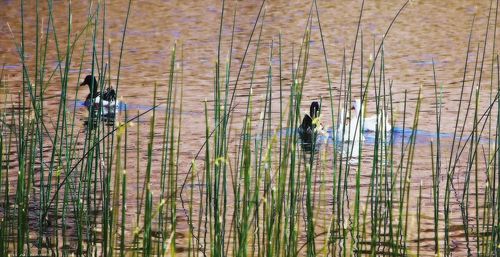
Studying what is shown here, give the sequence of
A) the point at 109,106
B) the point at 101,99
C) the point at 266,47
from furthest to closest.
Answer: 1. the point at 266,47
2. the point at 109,106
3. the point at 101,99

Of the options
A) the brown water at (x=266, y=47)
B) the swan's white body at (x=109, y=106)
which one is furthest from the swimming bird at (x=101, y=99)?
the brown water at (x=266, y=47)

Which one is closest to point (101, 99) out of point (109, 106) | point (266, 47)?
point (109, 106)

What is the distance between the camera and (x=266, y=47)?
50.5 feet

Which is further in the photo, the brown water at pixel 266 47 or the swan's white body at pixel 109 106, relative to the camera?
the brown water at pixel 266 47

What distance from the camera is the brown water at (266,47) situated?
35.6 feet

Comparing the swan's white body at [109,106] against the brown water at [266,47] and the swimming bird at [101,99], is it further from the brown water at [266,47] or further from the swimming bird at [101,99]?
the brown water at [266,47]

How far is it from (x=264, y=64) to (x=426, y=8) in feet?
20.2

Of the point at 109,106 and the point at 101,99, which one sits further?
the point at 109,106

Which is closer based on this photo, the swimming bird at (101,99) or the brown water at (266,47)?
the swimming bird at (101,99)

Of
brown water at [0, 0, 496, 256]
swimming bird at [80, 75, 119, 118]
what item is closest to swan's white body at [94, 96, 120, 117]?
swimming bird at [80, 75, 119, 118]

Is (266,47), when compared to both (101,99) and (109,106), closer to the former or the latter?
(109,106)

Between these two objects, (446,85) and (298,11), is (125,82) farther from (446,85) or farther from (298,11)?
(298,11)

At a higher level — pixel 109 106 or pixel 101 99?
pixel 101 99

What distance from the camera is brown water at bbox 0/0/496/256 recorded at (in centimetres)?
1084
